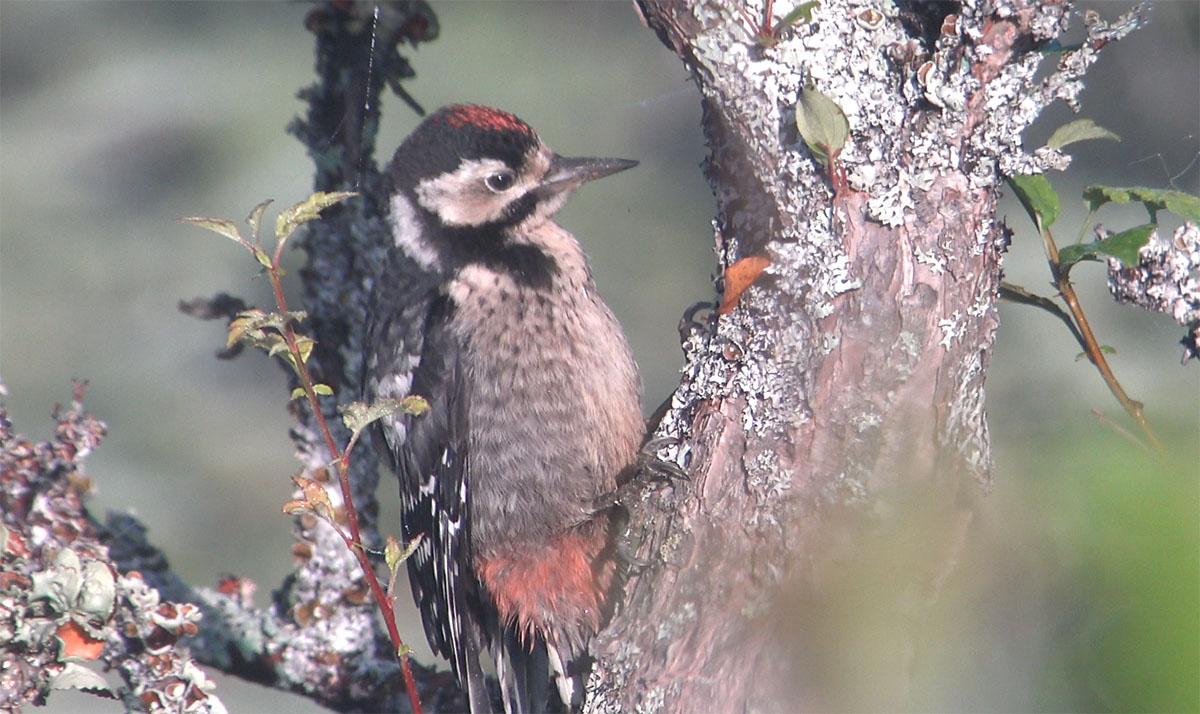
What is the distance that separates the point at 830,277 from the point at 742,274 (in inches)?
6.1

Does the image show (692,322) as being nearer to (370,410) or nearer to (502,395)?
(502,395)

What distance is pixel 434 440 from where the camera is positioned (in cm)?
237

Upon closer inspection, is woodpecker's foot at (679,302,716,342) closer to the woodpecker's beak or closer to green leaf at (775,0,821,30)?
the woodpecker's beak

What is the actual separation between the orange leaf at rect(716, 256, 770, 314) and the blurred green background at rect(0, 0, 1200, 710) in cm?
132

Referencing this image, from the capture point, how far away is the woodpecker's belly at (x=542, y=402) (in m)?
2.27

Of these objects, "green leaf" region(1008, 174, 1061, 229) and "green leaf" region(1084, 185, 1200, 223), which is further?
"green leaf" region(1008, 174, 1061, 229)

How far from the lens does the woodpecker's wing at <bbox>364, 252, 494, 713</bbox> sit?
7.61ft

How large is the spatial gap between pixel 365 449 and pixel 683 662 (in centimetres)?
112

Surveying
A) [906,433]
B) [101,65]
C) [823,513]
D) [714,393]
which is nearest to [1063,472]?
[823,513]

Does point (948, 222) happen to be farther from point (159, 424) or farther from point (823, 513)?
point (159, 424)

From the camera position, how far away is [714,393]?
1774 mm

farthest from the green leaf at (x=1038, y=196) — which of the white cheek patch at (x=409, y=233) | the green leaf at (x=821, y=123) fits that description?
the white cheek patch at (x=409, y=233)

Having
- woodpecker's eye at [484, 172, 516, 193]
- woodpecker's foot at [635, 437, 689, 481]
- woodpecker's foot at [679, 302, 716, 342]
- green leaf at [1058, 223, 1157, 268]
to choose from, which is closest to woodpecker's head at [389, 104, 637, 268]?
woodpecker's eye at [484, 172, 516, 193]

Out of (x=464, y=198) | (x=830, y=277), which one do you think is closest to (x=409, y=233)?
(x=464, y=198)
